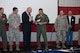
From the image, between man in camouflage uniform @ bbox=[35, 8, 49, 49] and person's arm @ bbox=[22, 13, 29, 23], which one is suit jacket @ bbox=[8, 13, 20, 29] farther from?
man in camouflage uniform @ bbox=[35, 8, 49, 49]

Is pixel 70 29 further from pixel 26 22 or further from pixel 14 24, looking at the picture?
pixel 14 24

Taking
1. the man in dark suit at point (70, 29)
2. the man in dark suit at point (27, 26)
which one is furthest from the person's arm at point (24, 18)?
the man in dark suit at point (70, 29)

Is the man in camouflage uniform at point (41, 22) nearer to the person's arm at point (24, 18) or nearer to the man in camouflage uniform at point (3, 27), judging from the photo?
the person's arm at point (24, 18)

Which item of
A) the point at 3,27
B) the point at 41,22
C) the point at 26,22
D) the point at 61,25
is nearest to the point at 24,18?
the point at 26,22

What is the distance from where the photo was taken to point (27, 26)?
9008 mm

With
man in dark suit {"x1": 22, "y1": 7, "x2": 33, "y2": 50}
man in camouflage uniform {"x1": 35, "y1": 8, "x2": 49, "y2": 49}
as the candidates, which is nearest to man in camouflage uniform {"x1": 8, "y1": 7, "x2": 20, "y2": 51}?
man in dark suit {"x1": 22, "y1": 7, "x2": 33, "y2": 50}

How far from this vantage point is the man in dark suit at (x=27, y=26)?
8883 mm

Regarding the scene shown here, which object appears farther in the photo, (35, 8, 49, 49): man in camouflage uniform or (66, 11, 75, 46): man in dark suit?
(66, 11, 75, 46): man in dark suit

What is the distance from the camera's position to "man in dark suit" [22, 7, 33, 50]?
888 centimetres

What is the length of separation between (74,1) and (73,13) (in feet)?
1.60

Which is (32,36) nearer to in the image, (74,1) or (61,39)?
(61,39)

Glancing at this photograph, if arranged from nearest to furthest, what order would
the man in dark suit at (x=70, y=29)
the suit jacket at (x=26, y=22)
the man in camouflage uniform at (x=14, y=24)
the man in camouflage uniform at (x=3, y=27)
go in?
1. the man in camouflage uniform at (x=3, y=27)
2. the man in camouflage uniform at (x=14, y=24)
3. the suit jacket at (x=26, y=22)
4. the man in dark suit at (x=70, y=29)

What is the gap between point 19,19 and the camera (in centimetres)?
871

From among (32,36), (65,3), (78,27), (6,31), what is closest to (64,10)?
(65,3)
